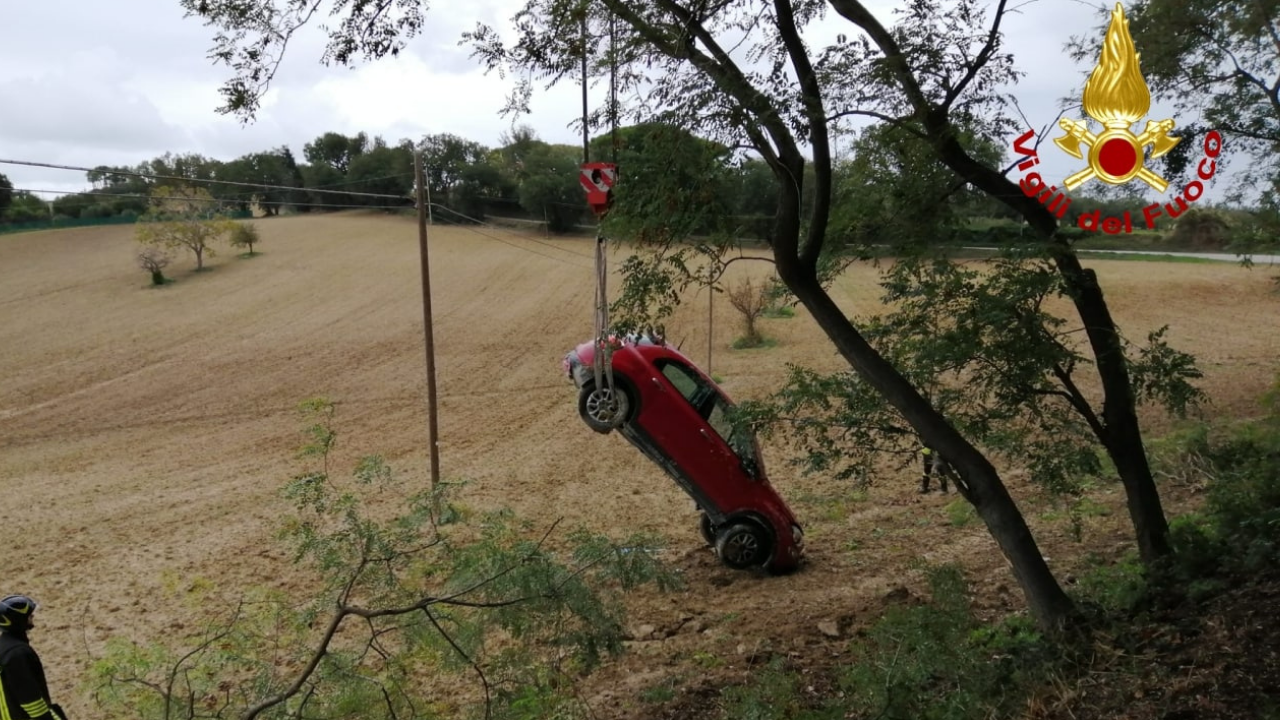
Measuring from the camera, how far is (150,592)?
1098cm

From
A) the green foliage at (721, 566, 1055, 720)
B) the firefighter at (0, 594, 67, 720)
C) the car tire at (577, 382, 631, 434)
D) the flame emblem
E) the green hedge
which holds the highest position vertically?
the flame emblem

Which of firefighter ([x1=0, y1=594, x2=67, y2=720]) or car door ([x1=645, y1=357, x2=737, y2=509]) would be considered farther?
car door ([x1=645, y1=357, x2=737, y2=509])

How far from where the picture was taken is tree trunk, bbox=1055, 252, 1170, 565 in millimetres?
6590

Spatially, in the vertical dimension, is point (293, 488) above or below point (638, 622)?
above

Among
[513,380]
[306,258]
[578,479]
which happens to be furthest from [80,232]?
[578,479]

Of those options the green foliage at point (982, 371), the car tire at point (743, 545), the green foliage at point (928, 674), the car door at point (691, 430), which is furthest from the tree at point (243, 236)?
the green foliage at point (928, 674)

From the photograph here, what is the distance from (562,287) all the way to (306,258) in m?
20.4

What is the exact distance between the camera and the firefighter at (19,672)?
4996 millimetres

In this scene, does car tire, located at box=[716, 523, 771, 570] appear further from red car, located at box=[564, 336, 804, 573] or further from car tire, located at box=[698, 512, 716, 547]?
car tire, located at box=[698, 512, 716, 547]

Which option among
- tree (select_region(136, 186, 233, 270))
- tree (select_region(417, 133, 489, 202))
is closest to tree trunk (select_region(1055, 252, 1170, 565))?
tree (select_region(417, 133, 489, 202))

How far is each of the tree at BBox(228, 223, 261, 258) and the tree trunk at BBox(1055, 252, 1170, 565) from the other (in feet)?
178

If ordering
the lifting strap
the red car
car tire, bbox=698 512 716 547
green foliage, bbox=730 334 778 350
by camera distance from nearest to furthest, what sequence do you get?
the lifting strap → the red car → car tire, bbox=698 512 716 547 → green foliage, bbox=730 334 778 350

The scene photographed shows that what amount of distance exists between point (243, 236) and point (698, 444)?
51660mm

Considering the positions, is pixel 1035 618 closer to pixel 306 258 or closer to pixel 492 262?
pixel 492 262
